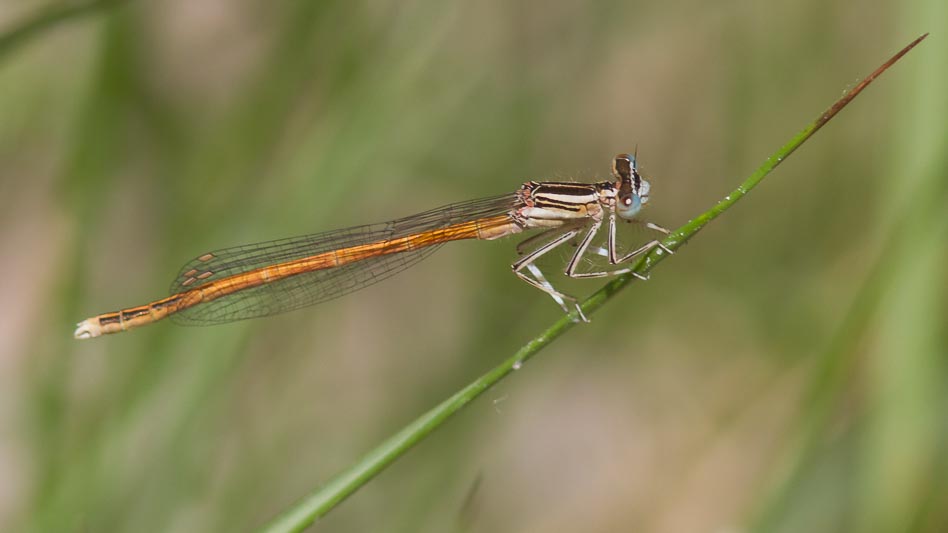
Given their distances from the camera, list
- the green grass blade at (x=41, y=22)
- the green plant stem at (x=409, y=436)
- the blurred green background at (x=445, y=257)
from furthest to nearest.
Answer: the blurred green background at (x=445, y=257) → the green grass blade at (x=41, y=22) → the green plant stem at (x=409, y=436)

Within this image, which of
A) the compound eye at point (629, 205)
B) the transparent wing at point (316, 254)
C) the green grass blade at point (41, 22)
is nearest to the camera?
the green grass blade at point (41, 22)

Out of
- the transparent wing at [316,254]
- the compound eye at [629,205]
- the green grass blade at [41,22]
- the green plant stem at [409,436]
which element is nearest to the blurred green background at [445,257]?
the transparent wing at [316,254]

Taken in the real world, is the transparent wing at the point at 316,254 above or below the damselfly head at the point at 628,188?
above

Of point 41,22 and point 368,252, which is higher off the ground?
point 368,252

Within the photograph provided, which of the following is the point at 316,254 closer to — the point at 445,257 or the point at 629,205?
the point at 629,205

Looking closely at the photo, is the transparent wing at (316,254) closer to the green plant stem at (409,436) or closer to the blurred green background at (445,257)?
the blurred green background at (445,257)

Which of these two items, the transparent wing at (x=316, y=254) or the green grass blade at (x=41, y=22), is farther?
the transparent wing at (x=316, y=254)

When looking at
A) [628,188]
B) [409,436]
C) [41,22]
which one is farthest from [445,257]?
[409,436]

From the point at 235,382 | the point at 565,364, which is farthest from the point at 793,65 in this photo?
the point at 235,382
